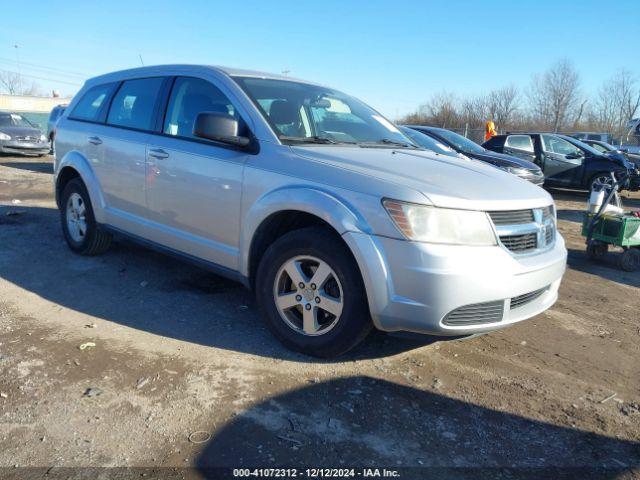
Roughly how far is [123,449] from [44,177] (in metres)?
11.2

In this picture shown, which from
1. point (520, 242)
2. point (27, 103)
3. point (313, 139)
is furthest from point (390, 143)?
point (27, 103)

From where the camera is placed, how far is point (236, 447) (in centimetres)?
241

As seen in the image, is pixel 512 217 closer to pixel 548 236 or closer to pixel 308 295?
pixel 548 236

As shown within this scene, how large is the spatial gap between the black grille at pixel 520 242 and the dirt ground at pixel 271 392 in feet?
2.73

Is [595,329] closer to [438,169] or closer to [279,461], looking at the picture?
[438,169]

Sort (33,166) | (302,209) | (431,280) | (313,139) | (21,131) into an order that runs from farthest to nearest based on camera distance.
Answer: (21,131), (33,166), (313,139), (302,209), (431,280)

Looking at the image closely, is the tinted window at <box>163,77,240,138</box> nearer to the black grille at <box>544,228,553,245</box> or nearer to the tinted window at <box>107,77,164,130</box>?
the tinted window at <box>107,77,164,130</box>

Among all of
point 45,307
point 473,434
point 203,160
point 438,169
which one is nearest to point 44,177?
point 45,307

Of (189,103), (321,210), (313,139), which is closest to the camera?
(321,210)

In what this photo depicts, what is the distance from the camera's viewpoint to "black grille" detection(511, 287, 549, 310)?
3.07 meters

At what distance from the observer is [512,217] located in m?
3.08

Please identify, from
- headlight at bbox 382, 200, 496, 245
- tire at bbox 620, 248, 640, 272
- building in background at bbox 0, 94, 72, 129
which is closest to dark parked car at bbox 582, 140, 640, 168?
tire at bbox 620, 248, 640, 272

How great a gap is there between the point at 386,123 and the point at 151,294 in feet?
8.24

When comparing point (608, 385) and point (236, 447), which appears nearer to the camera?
point (236, 447)
